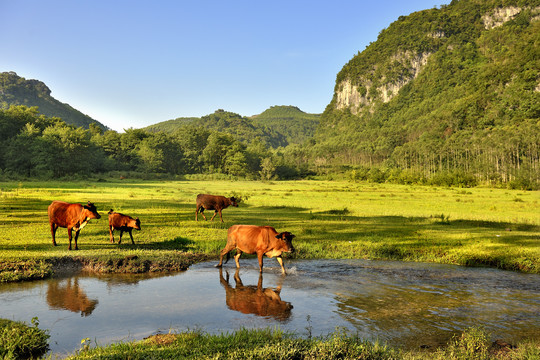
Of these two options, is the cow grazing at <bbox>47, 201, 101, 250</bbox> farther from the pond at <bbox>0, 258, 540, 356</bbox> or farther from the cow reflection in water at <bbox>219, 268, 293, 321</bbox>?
the cow reflection in water at <bbox>219, 268, 293, 321</bbox>

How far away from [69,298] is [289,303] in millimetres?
5634

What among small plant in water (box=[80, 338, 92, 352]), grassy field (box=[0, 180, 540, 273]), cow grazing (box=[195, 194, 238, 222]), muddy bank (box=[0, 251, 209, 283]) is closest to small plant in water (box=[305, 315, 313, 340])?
small plant in water (box=[80, 338, 92, 352])

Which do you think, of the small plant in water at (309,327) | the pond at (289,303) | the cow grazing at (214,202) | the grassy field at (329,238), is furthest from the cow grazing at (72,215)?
the small plant in water at (309,327)

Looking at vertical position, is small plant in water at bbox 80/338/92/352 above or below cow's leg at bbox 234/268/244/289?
above

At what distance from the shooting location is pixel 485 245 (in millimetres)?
17516

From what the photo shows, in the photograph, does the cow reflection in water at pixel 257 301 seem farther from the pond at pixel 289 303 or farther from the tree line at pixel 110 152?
the tree line at pixel 110 152

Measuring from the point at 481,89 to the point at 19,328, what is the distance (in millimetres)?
223589

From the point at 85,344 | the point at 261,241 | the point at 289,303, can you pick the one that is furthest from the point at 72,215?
the point at 289,303

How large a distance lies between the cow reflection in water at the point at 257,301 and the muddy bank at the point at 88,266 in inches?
108

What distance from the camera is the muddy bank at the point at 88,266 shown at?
1191cm

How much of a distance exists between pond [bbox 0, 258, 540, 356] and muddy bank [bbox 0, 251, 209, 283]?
55 cm

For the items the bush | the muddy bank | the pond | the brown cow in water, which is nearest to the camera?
the bush

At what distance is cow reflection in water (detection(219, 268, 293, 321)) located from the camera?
921 centimetres

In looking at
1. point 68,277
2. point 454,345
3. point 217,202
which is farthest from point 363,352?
point 217,202
